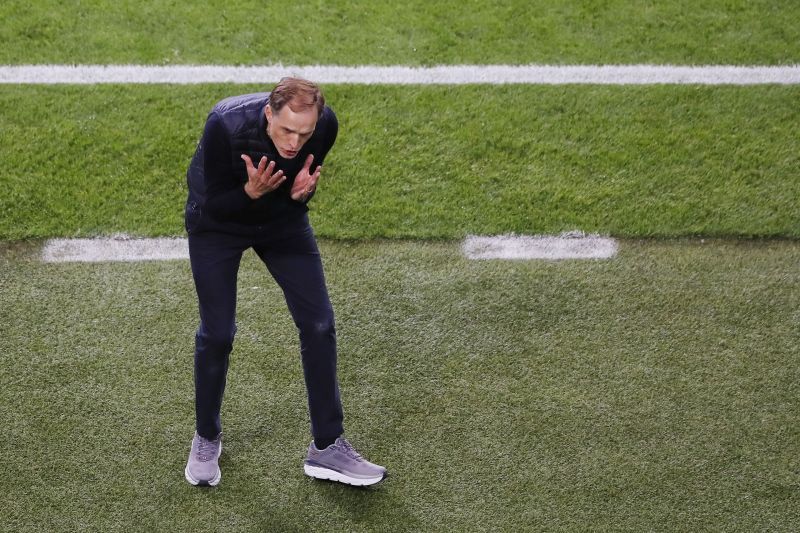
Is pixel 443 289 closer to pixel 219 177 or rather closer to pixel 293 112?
pixel 219 177

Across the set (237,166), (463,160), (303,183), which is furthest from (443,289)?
(237,166)

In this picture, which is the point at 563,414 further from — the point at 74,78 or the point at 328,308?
the point at 74,78

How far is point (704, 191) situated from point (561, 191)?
88 cm

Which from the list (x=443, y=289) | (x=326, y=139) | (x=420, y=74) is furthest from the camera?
(x=420, y=74)

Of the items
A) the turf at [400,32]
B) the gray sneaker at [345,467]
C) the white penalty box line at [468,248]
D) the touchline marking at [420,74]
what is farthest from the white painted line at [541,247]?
the turf at [400,32]

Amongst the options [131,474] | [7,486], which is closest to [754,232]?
[131,474]

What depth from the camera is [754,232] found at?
6.00 m

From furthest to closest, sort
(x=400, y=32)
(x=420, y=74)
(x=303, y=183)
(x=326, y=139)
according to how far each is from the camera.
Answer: (x=400, y=32) < (x=420, y=74) < (x=326, y=139) < (x=303, y=183)

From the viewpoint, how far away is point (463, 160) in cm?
645

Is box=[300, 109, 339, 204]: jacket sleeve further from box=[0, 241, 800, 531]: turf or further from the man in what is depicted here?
box=[0, 241, 800, 531]: turf

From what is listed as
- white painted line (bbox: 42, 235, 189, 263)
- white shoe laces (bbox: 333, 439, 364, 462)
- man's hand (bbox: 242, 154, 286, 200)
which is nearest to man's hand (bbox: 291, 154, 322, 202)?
man's hand (bbox: 242, 154, 286, 200)

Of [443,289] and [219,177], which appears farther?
[443,289]

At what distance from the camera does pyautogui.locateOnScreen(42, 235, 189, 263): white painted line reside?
228 inches

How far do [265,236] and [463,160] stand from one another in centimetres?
253
